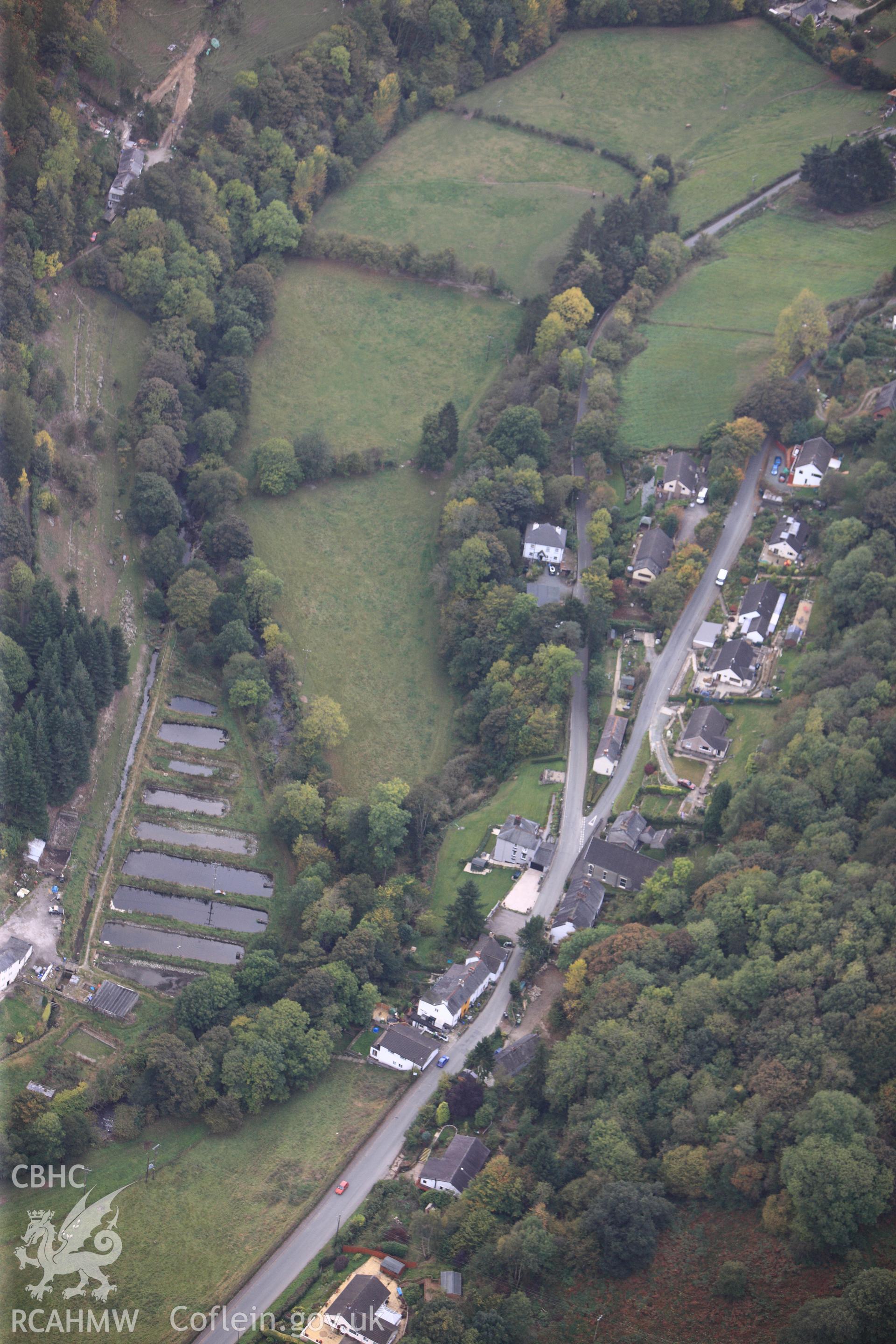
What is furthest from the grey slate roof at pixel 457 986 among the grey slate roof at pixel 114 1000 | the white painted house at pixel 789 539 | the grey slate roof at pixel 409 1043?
the white painted house at pixel 789 539

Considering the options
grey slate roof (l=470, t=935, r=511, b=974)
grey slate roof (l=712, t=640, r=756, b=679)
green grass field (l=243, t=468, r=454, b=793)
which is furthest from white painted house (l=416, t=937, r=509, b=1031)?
grey slate roof (l=712, t=640, r=756, b=679)

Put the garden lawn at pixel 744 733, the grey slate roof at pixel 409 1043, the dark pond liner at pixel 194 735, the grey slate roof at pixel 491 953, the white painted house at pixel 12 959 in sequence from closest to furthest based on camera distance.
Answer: the grey slate roof at pixel 409 1043
the white painted house at pixel 12 959
the grey slate roof at pixel 491 953
the garden lawn at pixel 744 733
the dark pond liner at pixel 194 735

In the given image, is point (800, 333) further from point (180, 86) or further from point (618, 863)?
point (180, 86)

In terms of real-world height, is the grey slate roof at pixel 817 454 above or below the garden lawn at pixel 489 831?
above

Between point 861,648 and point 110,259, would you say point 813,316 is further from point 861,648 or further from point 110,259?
point 110,259

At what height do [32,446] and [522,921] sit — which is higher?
[32,446]

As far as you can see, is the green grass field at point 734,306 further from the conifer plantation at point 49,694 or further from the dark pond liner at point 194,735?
the conifer plantation at point 49,694

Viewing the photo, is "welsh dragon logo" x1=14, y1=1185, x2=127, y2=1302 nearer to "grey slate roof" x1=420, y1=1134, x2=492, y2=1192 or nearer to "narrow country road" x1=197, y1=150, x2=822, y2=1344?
"narrow country road" x1=197, y1=150, x2=822, y2=1344

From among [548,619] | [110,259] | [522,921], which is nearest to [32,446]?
[110,259]
